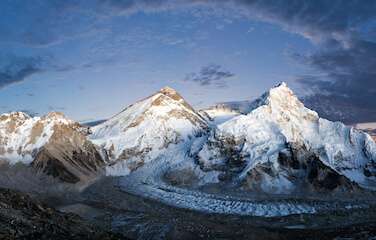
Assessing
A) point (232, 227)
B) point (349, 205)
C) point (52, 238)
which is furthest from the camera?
point (349, 205)

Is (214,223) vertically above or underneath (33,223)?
underneath

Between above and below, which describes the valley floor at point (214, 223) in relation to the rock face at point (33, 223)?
below

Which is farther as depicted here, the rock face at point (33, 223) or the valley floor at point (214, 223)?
the valley floor at point (214, 223)

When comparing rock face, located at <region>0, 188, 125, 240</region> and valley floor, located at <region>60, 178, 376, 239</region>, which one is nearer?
rock face, located at <region>0, 188, 125, 240</region>

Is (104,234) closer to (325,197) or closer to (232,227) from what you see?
(232,227)

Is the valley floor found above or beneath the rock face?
beneath

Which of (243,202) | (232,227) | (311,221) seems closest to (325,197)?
(243,202)

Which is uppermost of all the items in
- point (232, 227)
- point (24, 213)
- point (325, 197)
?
point (24, 213)

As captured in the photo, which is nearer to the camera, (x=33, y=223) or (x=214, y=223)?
(x=33, y=223)
